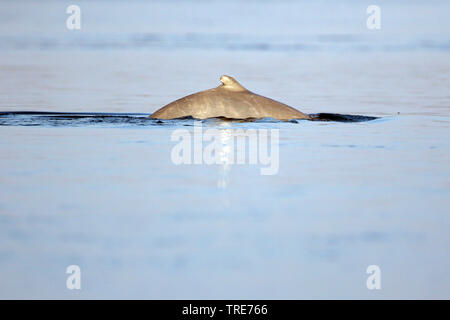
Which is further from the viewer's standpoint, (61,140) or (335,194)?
(61,140)

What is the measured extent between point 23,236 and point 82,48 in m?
44.7

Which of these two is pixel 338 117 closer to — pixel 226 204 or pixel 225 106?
pixel 225 106

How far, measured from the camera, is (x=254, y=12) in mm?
124812

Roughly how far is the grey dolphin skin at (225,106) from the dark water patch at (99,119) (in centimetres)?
16

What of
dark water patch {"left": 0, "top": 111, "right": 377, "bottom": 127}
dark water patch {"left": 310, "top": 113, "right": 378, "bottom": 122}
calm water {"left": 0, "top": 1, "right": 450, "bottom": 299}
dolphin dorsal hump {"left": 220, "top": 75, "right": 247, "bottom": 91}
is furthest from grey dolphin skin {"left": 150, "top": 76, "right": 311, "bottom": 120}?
dark water patch {"left": 310, "top": 113, "right": 378, "bottom": 122}

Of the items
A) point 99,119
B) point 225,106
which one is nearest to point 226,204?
point 225,106

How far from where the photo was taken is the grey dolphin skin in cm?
2142

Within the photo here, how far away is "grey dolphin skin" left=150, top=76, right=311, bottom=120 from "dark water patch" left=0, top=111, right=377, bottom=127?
0.52ft

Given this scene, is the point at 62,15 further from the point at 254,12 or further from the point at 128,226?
the point at 128,226

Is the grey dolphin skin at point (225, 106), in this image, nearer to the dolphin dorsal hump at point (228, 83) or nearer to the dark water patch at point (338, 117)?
the dolphin dorsal hump at point (228, 83)

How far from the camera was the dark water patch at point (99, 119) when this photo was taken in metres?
21.1

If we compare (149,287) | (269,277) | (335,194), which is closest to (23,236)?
(149,287)

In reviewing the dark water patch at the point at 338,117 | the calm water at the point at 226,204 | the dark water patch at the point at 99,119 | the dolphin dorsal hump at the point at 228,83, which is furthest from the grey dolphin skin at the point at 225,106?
the dark water patch at the point at 338,117

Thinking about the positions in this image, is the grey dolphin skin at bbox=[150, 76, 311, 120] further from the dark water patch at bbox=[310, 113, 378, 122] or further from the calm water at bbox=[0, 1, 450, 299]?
the dark water patch at bbox=[310, 113, 378, 122]
